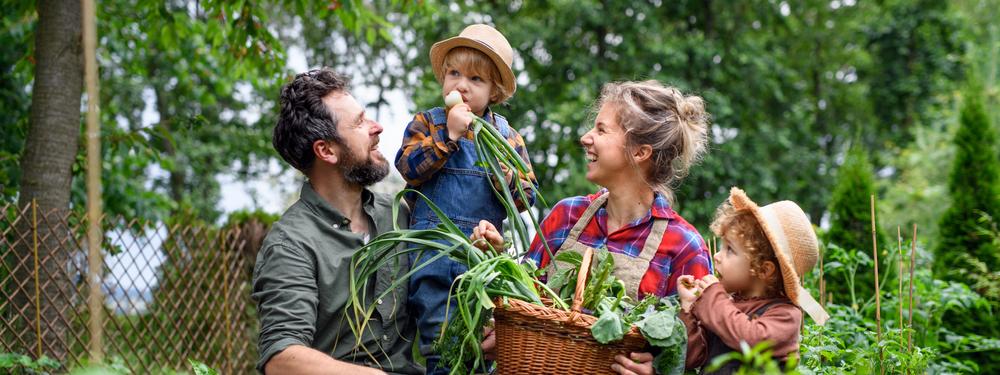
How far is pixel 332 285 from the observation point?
2.63 m

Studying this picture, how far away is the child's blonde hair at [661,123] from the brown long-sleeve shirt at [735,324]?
0.51m

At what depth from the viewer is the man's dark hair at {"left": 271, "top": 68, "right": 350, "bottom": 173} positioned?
108 inches

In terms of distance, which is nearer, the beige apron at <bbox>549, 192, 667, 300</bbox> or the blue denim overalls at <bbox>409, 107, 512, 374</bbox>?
the beige apron at <bbox>549, 192, 667, 300</bbox>

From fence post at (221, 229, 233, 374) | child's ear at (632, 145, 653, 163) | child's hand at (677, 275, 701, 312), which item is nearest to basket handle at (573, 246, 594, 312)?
child's hand at (677, 275, 701, 312)

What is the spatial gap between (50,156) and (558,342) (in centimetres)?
367

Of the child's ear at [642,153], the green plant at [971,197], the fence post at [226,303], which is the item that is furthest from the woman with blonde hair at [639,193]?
the green plant at [971,197]

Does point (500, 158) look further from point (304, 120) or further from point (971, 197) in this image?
point (971, 197)

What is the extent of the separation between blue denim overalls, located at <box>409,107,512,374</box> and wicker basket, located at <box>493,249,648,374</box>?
704mm

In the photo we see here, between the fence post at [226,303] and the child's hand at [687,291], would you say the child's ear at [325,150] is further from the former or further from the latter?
the fence post at [226,303]

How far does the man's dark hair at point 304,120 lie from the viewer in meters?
2.73

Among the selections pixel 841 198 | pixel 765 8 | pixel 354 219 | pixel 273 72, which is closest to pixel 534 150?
pixel 765 8

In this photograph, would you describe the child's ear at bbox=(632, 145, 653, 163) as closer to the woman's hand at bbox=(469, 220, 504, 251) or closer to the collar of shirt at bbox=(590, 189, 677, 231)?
the collar of shirt at bbox=(590, 189, 677, 231)

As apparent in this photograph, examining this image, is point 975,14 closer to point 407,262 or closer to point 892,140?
point 892,140

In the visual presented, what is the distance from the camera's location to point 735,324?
1.99 meters
